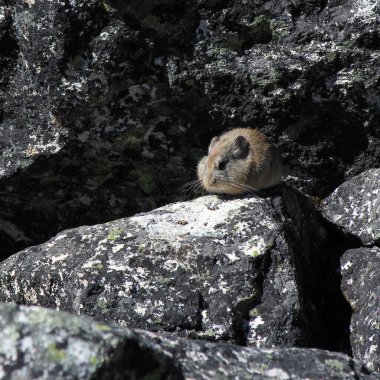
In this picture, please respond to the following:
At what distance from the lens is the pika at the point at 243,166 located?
7.22 meters

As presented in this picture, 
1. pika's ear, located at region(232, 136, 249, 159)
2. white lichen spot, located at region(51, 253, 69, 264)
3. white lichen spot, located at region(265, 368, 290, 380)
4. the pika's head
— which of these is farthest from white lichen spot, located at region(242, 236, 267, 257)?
white lichen spot, located at region(265, 368, 290, 380)

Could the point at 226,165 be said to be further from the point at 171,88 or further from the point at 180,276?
the point at 180,276

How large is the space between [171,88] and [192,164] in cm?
98

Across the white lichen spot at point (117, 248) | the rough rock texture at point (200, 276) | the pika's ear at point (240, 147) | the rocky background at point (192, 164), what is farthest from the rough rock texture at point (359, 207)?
the white lichen spot at point (117, 248)

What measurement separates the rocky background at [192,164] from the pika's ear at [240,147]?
0.22 m

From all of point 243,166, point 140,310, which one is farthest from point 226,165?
point 140,310

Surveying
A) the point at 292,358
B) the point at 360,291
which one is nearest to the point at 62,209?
the point at 360,291

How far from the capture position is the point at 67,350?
11.0ft

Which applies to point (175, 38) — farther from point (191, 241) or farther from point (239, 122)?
point (191, 241)

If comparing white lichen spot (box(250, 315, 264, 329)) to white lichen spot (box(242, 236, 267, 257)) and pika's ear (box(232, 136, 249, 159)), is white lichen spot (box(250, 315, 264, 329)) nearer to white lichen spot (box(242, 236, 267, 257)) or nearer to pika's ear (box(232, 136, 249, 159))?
white lichen spot (box(242, 236, 267, 257))

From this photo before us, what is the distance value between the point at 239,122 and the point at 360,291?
218cm

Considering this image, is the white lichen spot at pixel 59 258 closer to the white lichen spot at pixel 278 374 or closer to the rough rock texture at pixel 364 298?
the rough rock texture at pixel 364 298

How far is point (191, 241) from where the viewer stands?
6191 mm

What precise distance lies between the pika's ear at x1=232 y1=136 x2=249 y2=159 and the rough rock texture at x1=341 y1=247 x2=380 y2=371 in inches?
58.6
